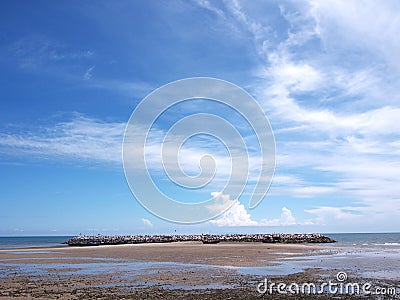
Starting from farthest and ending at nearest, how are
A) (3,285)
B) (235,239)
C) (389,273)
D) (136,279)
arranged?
(235,239)
(389,273)
(136,279)
(3,285)

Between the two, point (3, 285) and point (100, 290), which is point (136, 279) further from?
point (3, 285)

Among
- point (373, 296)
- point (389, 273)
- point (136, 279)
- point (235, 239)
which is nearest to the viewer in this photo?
point (373, 296)

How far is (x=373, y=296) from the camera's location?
65.0 ft

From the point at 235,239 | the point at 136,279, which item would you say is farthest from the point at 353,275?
the point at 235,239

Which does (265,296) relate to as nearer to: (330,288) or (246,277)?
(330,288)

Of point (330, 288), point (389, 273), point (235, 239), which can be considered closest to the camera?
point (330, 288)

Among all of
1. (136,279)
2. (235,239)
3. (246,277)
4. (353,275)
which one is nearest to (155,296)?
(136,279)

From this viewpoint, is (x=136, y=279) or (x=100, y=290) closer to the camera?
(x=100, y=290)

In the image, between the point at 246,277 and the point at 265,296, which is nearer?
the point at 265,296

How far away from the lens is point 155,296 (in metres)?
20.3

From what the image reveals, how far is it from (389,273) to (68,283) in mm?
21622

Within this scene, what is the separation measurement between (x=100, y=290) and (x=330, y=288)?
1234cm

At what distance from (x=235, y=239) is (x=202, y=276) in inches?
3183

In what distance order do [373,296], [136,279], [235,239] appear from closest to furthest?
[373,296] < [136,279] < [235,239]
